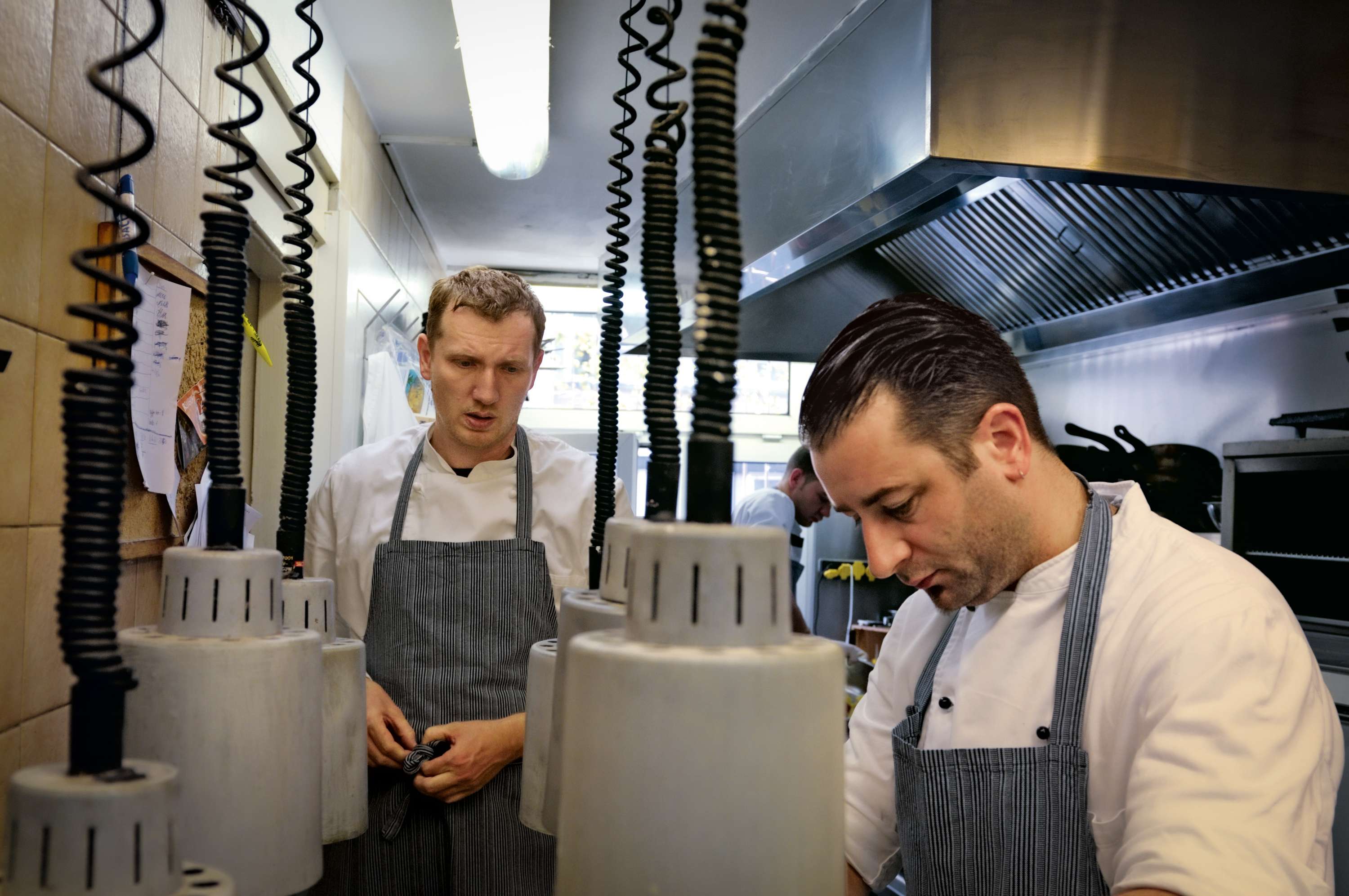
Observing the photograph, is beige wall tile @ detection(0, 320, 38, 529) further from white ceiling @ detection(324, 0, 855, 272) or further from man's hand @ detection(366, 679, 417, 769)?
white ceiling @ detection(324, 0, 855, 272)

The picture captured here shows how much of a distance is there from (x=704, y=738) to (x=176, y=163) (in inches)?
67.0

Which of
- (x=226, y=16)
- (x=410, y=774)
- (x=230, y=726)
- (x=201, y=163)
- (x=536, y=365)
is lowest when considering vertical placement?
(x=410, y=774)

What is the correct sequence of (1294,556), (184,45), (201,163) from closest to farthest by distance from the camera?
1. (184,45)
2. (201,163)
3. (1294,556)

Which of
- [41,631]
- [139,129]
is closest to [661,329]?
[41,631]

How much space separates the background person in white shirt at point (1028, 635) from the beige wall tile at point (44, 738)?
1018mm

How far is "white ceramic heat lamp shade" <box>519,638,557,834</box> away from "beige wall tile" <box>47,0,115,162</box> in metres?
1.01

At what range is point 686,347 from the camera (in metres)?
3.71

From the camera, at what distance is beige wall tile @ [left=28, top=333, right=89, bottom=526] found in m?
1.21

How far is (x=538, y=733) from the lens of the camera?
632 millimetres

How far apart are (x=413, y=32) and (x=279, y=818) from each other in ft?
10.5

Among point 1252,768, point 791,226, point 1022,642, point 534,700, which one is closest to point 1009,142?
point 791,226

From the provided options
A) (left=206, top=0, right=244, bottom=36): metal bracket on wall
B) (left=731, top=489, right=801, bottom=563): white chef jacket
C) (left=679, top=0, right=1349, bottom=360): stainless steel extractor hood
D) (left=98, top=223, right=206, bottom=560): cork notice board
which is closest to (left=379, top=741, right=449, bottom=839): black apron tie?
(left=98, top=223, right=206, bottom=560): cork notice board

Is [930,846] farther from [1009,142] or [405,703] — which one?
[1009,142]

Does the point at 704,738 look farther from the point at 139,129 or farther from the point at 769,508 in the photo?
the point at 769,508
